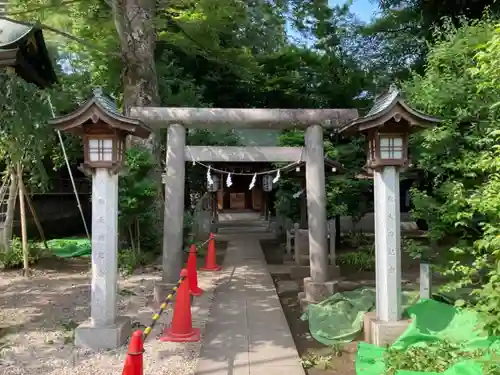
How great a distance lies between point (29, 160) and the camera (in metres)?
10.8

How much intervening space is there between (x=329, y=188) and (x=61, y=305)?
26.6ft

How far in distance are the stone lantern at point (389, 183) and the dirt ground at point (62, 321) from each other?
2759 mm

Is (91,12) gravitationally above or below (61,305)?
above

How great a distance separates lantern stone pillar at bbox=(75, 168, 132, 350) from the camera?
609cm

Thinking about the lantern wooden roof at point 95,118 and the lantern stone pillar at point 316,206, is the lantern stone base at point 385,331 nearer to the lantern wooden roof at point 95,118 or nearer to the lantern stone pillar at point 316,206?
the lantern stone pillar at point 316,206

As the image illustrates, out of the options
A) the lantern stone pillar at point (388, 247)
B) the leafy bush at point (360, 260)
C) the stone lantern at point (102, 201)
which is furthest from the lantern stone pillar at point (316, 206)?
the leafy bush at point (360, 260)

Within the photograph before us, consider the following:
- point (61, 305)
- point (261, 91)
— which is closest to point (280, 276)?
point (61, 305)

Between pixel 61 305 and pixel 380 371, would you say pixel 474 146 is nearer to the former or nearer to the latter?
pixel 380 371

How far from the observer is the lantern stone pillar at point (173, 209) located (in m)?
8.28

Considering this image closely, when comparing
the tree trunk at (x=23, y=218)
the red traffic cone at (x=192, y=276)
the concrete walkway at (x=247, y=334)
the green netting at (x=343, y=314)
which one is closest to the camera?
the concrete walkway at (x=247, y=334)

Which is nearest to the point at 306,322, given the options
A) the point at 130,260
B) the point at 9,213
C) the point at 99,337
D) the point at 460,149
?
the point at 99,337

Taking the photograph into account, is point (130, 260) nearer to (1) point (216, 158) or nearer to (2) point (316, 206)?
(1) point (216, 158)

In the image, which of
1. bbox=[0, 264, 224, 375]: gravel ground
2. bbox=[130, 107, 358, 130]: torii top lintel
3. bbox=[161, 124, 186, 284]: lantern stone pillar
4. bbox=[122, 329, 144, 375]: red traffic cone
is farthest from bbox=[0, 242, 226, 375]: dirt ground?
bbox=[130, 107, 358, 130]: torii top lintel

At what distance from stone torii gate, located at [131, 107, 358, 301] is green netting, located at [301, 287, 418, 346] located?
3.22 feet
